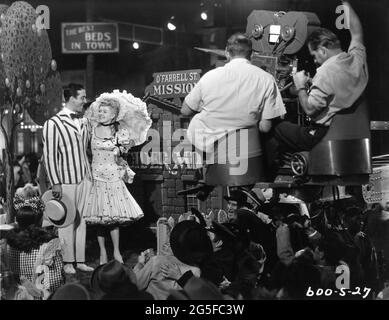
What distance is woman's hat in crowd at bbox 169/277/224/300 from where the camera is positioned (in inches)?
155

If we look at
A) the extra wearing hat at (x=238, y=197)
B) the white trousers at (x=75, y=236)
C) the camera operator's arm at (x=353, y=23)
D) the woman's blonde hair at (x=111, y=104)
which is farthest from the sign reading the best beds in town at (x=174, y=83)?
the camera operator's arm at (x=353, y=23)

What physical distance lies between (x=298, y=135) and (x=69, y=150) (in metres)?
1.42

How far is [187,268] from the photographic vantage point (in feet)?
13.3

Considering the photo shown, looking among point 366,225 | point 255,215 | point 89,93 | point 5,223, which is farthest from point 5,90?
point 366,225

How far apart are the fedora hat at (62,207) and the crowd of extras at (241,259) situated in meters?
0.06

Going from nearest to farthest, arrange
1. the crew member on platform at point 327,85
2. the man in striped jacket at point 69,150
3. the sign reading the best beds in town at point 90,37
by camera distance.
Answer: the crew member on platform at point 327,85 → the sign reading the best beds in town at point 90,37 → the man in striped jacket at point 69,150

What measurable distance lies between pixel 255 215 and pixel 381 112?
99 centimetres

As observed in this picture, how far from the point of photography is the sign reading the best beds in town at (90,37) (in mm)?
4031

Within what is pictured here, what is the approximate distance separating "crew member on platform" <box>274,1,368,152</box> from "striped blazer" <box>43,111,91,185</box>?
47.6 inches

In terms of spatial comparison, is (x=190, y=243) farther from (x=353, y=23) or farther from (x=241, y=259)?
(x=353, y=23)

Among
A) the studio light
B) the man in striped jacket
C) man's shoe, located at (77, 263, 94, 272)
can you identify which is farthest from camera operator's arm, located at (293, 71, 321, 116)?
man's shoe, located at (77, 263, 94, 272)

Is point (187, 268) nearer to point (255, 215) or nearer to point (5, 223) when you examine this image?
point (255, 215)

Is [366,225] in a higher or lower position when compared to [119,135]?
lower

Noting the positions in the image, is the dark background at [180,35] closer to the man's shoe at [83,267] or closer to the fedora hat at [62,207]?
the fedora hat at [62,207]
